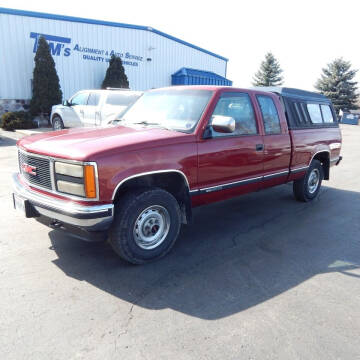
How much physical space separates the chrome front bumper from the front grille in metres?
0.16

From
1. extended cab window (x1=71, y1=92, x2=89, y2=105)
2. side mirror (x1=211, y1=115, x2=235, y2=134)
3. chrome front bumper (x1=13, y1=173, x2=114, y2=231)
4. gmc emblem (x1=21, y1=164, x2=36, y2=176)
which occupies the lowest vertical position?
chrome front bumper (x1=13, y1=173, x2=114, y2=231)

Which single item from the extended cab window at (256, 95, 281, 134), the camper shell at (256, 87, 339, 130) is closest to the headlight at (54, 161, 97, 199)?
the extended cab window at (256, 95, 281, 134)

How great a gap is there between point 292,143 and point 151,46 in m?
18.2

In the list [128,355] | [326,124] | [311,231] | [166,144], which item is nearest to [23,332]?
[128,355]

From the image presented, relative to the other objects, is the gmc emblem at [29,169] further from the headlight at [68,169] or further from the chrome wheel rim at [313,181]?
the chrome wheel rim at [313,181]

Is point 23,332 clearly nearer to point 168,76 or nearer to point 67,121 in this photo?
point 67,121

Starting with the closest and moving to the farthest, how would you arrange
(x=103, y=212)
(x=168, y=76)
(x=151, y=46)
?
(x=103, y=212)
(x=151, y=46)
(x=168, y=76)

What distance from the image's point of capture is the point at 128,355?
237 cm

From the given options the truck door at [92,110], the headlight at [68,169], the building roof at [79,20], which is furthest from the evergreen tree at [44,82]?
the headlight at [68,169]

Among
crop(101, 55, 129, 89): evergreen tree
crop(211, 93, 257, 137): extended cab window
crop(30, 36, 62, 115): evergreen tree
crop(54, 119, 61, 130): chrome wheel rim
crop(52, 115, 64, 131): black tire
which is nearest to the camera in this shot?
crop(211, 93, 257, 137): extended cab window

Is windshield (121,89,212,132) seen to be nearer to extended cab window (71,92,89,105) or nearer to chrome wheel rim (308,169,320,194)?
chrome wheel rim (308,169,320,194)

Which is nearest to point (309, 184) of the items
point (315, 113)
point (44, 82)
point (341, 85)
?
point (315, 113)

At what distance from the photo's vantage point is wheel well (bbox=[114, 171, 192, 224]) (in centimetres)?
355

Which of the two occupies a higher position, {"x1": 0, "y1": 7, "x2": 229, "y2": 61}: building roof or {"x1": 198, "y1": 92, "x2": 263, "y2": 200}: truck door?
{"x1": 0, "y1": 7, "x2": 229, "y2": 61}: building roof
